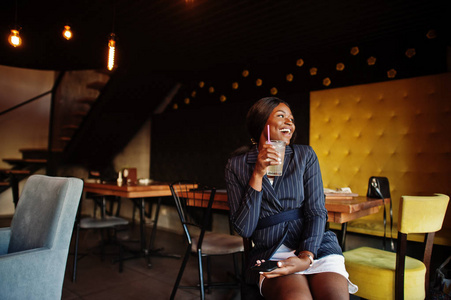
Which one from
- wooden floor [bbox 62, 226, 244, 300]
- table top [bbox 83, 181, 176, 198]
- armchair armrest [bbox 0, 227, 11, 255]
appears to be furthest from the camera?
table top [bbox 83, 181, 176, 198]

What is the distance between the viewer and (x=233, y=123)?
15.9 ft

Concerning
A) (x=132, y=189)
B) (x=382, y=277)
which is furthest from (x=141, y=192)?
(x=382, y=277)

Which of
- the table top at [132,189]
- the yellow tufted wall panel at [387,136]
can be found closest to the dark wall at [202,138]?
the yellow tufted wall panel at [387,136]

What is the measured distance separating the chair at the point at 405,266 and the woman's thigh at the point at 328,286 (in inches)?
27.9

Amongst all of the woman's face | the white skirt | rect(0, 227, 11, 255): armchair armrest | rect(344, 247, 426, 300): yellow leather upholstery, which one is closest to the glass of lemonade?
the woman's face

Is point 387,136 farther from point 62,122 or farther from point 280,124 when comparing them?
point 62,122

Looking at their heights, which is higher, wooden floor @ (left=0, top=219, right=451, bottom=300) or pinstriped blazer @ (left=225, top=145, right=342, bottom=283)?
pinstriped blazer @ (left=225, top=145, right=342, bottom=283)

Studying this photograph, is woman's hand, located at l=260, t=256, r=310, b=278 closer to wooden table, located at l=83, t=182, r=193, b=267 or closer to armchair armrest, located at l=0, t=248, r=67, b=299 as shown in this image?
armchair armrest, located at l=0, t=248, r=67, b=299

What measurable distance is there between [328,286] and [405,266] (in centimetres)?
96

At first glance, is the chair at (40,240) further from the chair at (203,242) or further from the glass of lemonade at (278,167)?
the glass of lemonade at (278,167)

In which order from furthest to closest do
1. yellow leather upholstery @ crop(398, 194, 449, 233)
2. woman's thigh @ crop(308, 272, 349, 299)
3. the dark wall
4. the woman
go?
the dark wall, yellow leather upholstery @ crop(398, 194, 449, 233), the woman, woman's thigh @ crop(308, 272, 349, 299)

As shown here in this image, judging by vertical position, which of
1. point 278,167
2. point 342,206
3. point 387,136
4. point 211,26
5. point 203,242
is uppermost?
point 211,26

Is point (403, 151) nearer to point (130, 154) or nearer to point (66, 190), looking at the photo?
point (66, 190)

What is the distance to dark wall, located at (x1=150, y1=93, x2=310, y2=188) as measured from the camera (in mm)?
4684
